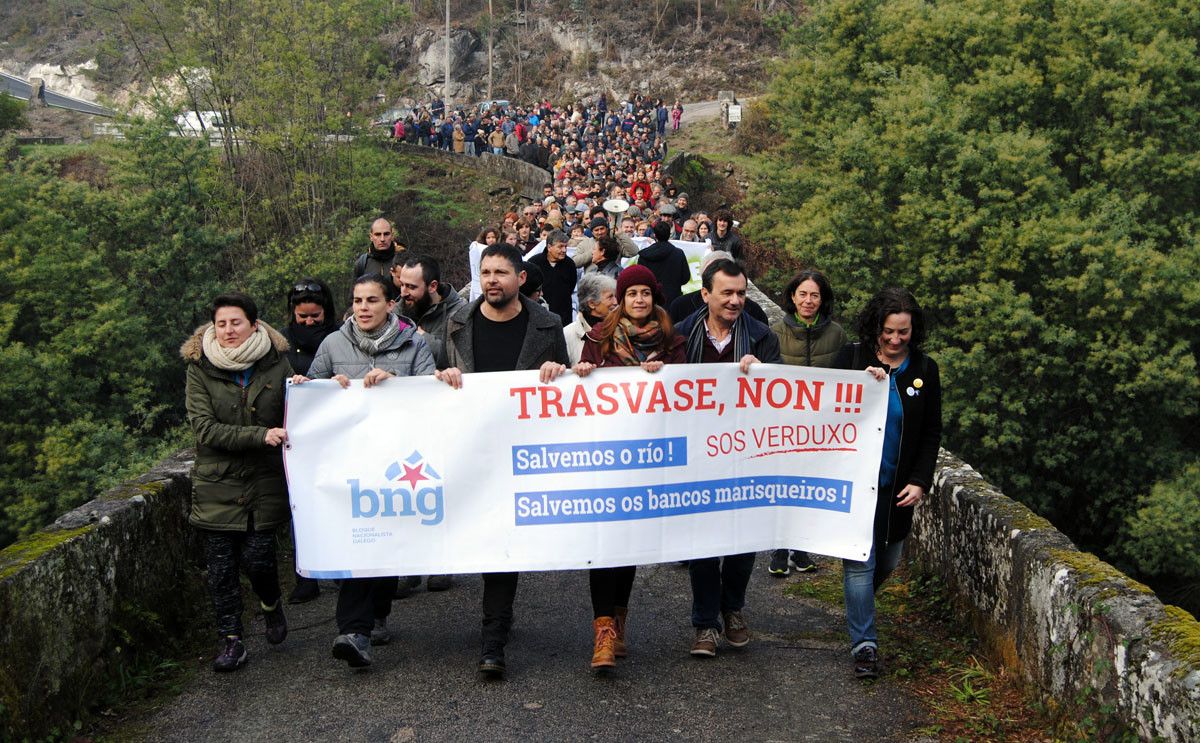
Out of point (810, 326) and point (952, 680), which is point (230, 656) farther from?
point (810, 326)

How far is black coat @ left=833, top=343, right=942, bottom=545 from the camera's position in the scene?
6203mm

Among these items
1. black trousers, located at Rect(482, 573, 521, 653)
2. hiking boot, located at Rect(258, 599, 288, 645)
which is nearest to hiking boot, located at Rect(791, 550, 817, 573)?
black trousers, located at Rect(482, 573, 521, 653)

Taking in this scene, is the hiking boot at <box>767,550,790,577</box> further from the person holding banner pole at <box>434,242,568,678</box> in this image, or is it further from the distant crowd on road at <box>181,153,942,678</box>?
the person holding banner pole at <box>434,242,568,678</box>

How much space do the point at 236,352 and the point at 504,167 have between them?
1816 inches

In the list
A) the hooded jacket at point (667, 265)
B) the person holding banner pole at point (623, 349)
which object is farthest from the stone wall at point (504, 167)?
the person holding banner pole at point (623, 349)

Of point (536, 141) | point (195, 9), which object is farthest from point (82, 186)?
point (536, 141)

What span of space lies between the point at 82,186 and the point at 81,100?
46.1m

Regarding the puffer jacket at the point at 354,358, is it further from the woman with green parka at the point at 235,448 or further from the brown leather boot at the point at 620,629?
the brown leather boot at the point at 620,629

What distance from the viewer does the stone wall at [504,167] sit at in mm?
47438

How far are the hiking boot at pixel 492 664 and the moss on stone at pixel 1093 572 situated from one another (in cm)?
270

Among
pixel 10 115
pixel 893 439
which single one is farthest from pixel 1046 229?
pixel 10 115

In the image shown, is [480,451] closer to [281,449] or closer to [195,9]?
[281,449]

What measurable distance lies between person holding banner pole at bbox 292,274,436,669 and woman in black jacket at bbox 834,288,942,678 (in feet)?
7.80

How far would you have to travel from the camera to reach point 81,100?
3157 inches
